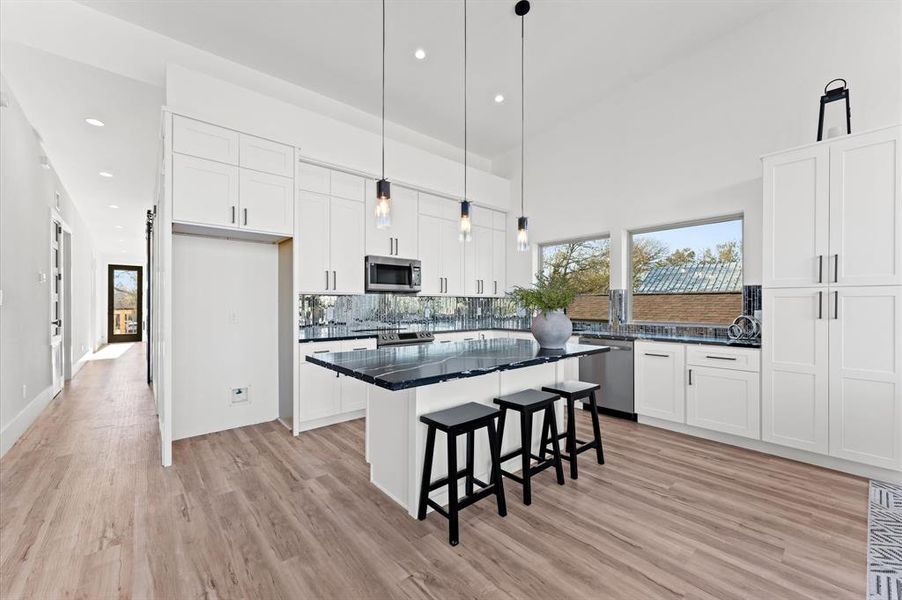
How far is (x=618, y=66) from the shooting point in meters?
4.11

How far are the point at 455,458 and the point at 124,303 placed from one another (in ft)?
49.1

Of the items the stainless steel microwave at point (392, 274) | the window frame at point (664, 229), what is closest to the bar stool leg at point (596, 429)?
the window frame at point (664, 229)

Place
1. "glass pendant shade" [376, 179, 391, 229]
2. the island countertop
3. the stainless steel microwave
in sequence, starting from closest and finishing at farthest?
the island countertop → "glass pendant shade" [376, 179, 391, 229] → the stainless steel microwave

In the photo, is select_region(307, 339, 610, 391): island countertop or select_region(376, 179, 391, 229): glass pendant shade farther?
select_region(376, 179, 391, 229): glass pendant shade

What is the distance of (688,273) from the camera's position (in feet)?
13.8

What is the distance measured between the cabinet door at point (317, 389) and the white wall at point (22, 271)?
2.31m

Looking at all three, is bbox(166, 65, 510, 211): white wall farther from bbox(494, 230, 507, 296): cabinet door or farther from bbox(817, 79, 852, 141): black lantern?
bbox(817, 79, 852, 141): black lantern

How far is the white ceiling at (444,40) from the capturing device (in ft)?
10.4

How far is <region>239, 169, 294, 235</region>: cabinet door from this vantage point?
340 centimetres

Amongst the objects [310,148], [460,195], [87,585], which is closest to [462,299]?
[460,195]

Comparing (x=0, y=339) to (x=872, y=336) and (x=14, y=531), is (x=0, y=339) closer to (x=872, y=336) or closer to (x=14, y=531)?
(x=14, y=531)

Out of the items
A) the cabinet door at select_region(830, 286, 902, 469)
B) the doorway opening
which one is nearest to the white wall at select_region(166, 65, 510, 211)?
the cabinet door at select_region(830, 286, 902, 469)

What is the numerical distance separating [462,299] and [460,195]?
1478mm

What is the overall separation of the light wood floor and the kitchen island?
218 mm
